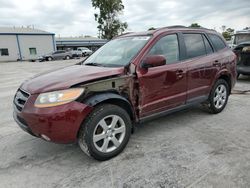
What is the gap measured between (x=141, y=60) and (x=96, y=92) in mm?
894

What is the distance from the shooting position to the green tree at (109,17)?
4478 centimetres

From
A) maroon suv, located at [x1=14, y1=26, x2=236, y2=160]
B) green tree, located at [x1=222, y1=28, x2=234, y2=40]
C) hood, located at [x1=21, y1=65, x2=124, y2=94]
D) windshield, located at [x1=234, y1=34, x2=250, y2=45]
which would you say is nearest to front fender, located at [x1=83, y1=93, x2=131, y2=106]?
maroon suv, located at [x1=14, y1=26, x2=236, y2=160]

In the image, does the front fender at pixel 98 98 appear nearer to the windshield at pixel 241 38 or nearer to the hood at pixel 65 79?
the hood at pixel 65 79

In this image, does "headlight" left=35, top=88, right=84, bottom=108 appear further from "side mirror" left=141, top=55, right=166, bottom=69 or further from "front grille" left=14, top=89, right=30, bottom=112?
"side mirror" left=141, top=55, right=166, bottom=69

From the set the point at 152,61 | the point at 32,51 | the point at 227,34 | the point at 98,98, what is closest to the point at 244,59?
the point at 152,61

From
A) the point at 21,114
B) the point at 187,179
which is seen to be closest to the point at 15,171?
the point at 21,114

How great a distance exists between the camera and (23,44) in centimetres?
3966

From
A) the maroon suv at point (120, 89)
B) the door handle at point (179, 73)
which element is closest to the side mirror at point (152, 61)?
the maroon suv at point (120, 89)

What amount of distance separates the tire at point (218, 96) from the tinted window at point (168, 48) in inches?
54.3

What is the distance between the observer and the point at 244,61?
8484mm

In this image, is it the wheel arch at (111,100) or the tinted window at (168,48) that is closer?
the wheel arch at (111,100)

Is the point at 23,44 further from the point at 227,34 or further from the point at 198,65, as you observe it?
the point at 227,34

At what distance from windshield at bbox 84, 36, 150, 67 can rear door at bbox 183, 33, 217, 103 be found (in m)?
0.98

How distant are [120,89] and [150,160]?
1061 millimetres
